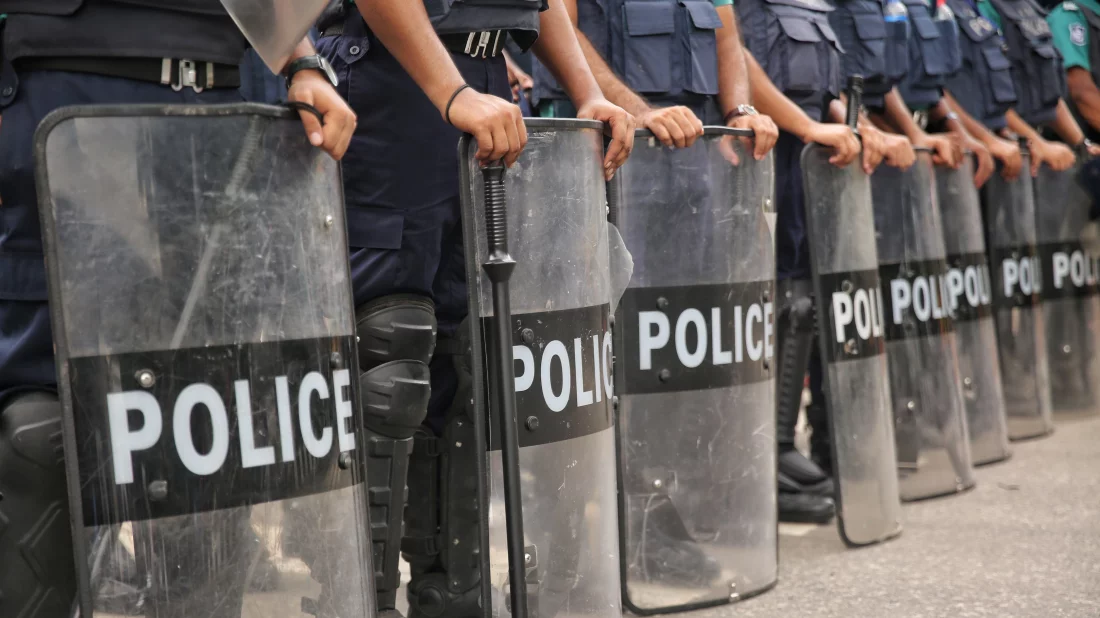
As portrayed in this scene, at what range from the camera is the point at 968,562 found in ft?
10.5

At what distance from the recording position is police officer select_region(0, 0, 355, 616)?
5.94 feet

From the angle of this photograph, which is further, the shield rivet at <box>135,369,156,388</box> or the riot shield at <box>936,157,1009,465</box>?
the riot shield at <box>936,157,1009,465</box>

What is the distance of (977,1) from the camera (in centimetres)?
573

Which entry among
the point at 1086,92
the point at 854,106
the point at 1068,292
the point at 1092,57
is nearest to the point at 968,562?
the point at 854,106

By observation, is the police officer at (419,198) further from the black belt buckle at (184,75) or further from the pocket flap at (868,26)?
the pocket flap at (868,26)

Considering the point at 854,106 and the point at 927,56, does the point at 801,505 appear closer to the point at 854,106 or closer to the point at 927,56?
the point at 854,106

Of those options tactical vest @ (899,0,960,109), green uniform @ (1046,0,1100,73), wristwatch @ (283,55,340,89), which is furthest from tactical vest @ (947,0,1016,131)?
wristwatch @ (283,55,340,89)

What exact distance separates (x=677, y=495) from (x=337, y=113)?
4.13ft

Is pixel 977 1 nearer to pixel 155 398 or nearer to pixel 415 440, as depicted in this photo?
pixel 415 440

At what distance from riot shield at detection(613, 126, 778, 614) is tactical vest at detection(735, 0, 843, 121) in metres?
1.02

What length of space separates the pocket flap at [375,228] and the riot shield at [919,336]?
1808 millimetres

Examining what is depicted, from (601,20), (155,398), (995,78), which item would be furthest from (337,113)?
(995,78)

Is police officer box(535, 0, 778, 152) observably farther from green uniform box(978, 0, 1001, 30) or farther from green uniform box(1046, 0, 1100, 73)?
green uniform box(1046, 0, 1100, 73)

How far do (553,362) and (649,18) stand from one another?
4.43 ft
